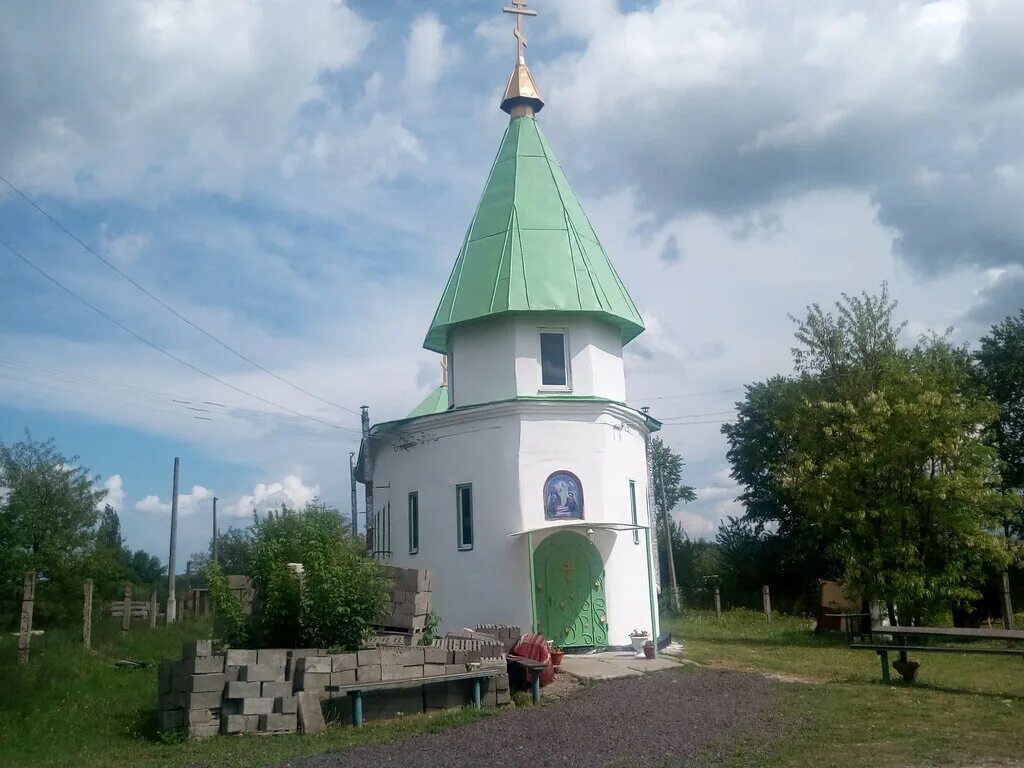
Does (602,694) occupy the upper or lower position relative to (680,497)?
lower

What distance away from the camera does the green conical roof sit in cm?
1906

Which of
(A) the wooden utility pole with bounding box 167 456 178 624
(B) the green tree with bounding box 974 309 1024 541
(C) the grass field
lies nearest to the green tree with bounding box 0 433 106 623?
(A) the wooden utility pole with bounding box 167 456 178 624

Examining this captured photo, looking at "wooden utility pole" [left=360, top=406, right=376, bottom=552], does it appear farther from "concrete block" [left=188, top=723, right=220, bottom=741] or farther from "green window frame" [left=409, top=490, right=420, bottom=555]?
"concrete block" [left=188, top=723, right=220, bottom=741]

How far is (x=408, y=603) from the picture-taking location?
13.5 metres

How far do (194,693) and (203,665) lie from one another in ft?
1.01

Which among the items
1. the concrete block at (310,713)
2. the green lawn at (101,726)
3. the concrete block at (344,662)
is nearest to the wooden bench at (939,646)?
the green lawn at (101,726)

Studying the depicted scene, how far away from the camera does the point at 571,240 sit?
2011cm

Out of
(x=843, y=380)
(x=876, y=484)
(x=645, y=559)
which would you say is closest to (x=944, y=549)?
(x=876, y=484)

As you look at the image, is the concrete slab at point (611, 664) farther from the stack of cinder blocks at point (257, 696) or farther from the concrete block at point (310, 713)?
the stack of cinder blocks at point (257, 696)

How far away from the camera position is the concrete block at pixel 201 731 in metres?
10.4

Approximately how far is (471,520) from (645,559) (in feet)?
11.7

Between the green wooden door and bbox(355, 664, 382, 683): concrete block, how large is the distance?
6.69 m

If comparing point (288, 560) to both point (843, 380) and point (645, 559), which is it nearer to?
point (645, 559)

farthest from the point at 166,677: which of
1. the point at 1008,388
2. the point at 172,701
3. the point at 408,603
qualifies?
the point at 1008,388
